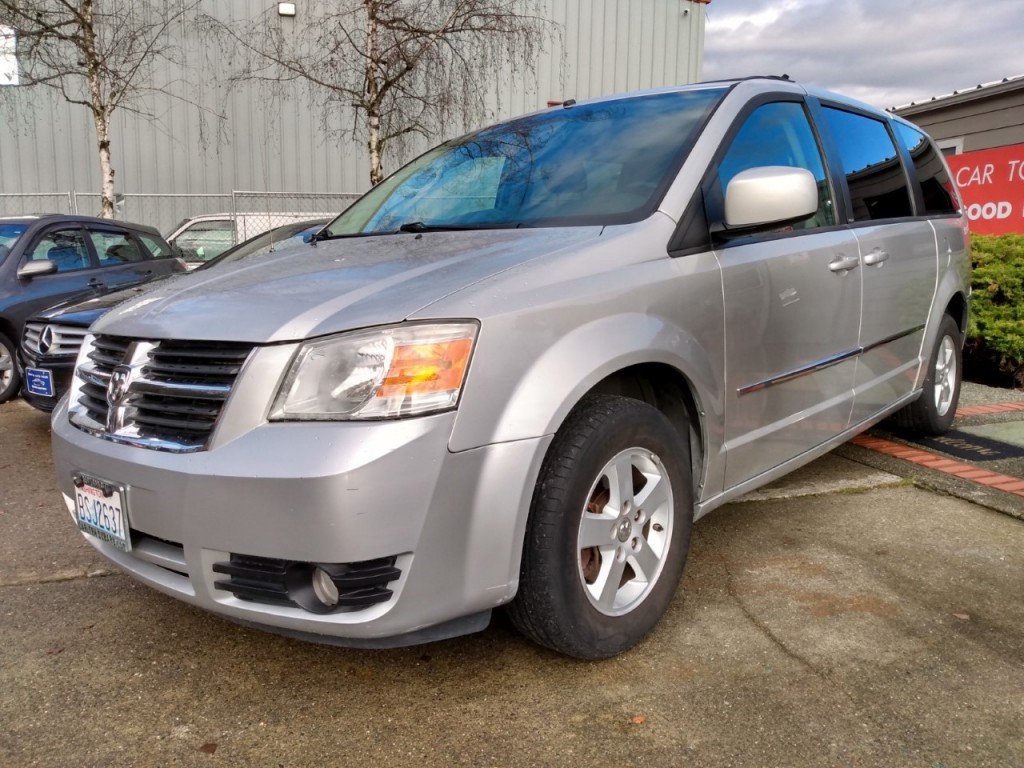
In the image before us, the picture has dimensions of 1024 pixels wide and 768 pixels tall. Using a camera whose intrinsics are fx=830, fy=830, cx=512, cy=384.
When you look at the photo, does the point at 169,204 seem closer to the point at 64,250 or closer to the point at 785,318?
the point at 64,250

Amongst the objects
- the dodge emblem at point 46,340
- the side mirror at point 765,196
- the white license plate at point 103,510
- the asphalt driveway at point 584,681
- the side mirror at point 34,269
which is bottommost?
the asphalt driveway at point 584,681

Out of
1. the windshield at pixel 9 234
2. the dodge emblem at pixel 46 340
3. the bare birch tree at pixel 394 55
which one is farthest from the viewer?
the bare birch tree at pixel 394 55

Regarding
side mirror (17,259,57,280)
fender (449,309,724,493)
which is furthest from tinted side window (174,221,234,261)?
fender (449,309,724,493)

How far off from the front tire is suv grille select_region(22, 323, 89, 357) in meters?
3.91

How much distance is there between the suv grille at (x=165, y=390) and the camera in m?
2.03

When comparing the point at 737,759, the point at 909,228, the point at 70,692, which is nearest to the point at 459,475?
the point at 737,759

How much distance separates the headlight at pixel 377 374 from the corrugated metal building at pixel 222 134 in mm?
13171

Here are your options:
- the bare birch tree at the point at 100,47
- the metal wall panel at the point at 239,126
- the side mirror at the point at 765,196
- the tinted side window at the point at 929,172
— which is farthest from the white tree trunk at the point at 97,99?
the side mirror at the point at 765,196

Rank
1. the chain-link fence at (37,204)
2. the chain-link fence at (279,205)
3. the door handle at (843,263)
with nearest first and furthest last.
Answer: the door handle at (843,263), the chain-link fence at (279,205), the chain-link fence at (37,204)

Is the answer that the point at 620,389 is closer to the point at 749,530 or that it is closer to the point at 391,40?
the point at 749,530

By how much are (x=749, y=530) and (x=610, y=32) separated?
48.9ft

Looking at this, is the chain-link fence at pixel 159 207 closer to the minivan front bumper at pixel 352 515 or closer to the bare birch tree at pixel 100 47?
the bare birch tree at pixel 100 47

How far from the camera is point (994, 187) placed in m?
8.79

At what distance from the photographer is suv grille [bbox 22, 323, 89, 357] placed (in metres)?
5.04
